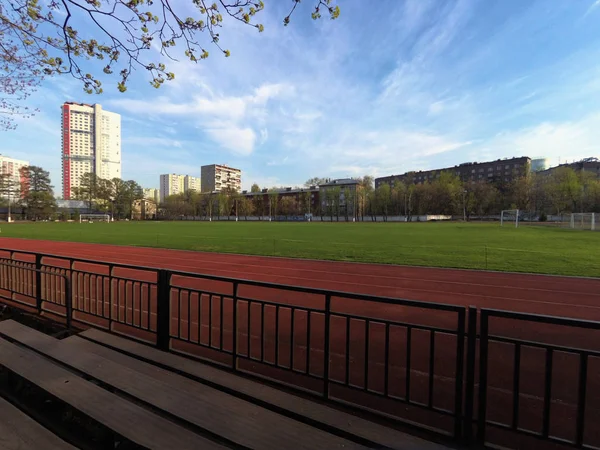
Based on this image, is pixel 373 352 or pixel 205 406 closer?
pixel 205 406

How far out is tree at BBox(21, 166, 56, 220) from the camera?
8600 cm

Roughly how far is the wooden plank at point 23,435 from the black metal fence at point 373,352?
58.4 inches

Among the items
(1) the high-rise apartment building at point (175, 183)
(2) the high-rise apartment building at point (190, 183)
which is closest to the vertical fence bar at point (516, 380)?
(1) the high-rise apartment building at point (175, 183)

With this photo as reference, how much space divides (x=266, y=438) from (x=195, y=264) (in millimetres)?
12080

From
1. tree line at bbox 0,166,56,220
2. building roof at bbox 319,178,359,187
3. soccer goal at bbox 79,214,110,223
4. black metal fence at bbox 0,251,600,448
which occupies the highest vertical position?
building roof at bbox 319,178,359,187

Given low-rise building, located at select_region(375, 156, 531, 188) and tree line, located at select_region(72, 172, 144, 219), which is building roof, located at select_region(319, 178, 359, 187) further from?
tree line, located at select_region(72, 172, 144, 219)

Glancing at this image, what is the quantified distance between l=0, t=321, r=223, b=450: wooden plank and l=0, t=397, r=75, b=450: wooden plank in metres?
0.21

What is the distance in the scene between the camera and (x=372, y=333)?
18.1ft

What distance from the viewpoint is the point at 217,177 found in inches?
6373

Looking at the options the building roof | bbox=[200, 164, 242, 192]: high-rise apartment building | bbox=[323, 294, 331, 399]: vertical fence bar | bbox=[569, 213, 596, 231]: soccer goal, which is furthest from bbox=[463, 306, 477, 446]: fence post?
bbox=[200, 164, 242, 192]: high-rise apartment building

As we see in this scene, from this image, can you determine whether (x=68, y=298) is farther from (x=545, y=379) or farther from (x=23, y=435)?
(x=545, y=379)

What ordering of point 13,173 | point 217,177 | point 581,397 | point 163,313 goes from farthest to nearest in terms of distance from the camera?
point 217,177 < point 13,173 < point 163,313 < point 581,397

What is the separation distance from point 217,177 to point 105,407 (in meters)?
166

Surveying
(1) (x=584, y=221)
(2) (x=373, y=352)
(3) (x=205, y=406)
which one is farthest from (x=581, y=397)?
(1) (x=584, y=221)
